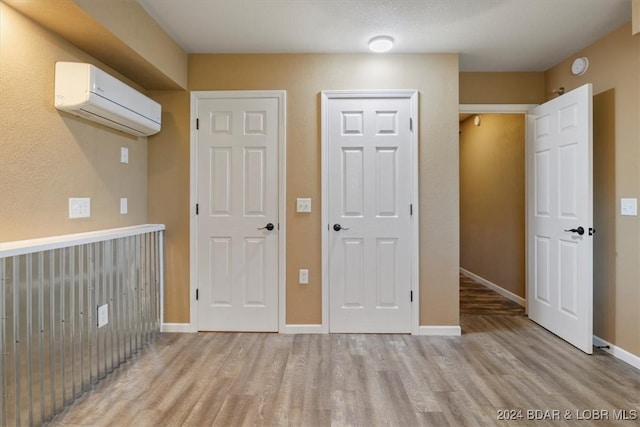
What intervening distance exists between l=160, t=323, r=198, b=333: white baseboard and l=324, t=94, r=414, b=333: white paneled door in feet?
4.25

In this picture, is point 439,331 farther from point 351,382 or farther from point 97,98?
point 97,98

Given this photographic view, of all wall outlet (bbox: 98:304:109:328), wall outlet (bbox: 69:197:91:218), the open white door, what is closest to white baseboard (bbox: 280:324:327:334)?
wall outlet (bbox: 98:304:109:328)

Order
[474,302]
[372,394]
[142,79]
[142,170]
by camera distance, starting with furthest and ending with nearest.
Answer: [474,302], [142,170], [142,79], [372,394]

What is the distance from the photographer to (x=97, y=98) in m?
1.99

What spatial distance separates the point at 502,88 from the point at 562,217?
145cm

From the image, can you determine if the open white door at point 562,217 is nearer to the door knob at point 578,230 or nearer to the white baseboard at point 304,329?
the door knob at point 578,230

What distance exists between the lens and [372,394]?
6.47ft

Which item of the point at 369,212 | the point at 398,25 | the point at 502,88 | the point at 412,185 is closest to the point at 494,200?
the point at 502,88

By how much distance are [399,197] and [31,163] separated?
2586 mm

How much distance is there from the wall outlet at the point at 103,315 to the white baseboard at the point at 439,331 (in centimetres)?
244

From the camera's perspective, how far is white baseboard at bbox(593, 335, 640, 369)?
2.33 metres

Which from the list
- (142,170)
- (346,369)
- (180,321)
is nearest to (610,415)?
(346,369)

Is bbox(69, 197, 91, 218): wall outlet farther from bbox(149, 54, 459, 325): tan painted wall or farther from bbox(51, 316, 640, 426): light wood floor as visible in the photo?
bbox(51, 316, 640, 426): light wood floor

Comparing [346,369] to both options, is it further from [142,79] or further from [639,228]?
[142,79]
